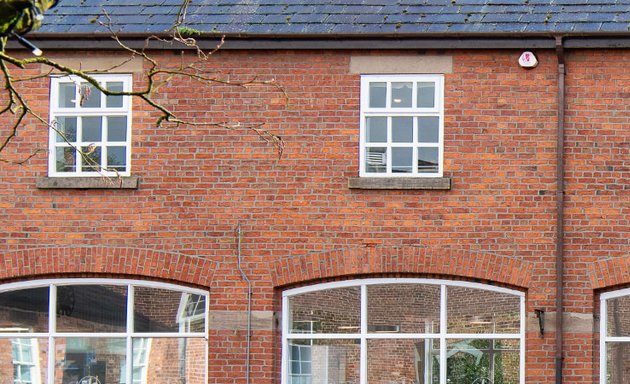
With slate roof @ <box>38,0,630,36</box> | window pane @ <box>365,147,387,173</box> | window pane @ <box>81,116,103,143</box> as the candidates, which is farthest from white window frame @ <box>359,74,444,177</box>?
window pane @ <box>81,116,103,143</box>

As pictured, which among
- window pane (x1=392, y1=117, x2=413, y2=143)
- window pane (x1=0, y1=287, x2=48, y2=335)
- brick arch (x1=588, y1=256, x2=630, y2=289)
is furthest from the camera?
window pane (x1=0, y1=287, x2=48, y2=335)

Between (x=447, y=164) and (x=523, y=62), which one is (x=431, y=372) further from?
(x=523, y=62)

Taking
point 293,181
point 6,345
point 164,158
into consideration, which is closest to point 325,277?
point 293,181

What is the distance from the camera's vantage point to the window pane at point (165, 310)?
18.2 metres

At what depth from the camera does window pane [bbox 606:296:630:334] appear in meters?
17.6

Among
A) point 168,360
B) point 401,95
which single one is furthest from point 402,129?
point 168,360

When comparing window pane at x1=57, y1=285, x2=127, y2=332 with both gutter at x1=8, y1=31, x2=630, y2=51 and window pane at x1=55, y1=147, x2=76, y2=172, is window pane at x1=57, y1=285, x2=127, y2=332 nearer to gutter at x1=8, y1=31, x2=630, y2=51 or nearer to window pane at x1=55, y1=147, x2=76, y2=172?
window pane at x1=55, y1=147, x2=76, y2=172

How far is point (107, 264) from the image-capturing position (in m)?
18.1

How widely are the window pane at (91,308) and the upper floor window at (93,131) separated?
1475mm

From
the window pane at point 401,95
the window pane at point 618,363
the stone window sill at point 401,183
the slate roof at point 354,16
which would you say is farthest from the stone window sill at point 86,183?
the window pane at point 618,363

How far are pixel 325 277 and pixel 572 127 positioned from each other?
3.56 m

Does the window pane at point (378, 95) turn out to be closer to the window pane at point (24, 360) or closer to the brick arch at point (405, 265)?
the brick arch at point (405, 265)

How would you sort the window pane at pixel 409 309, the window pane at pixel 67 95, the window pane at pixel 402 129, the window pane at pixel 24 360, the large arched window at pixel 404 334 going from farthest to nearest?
the window pane at pixel 67 95, the window pane at pixel 24 360, the window pane at pixel 402 129, the window pane at pixel 409 309, the large arched window at pixel 404 334

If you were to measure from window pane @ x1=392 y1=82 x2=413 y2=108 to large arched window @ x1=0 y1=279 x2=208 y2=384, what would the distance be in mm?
3418
